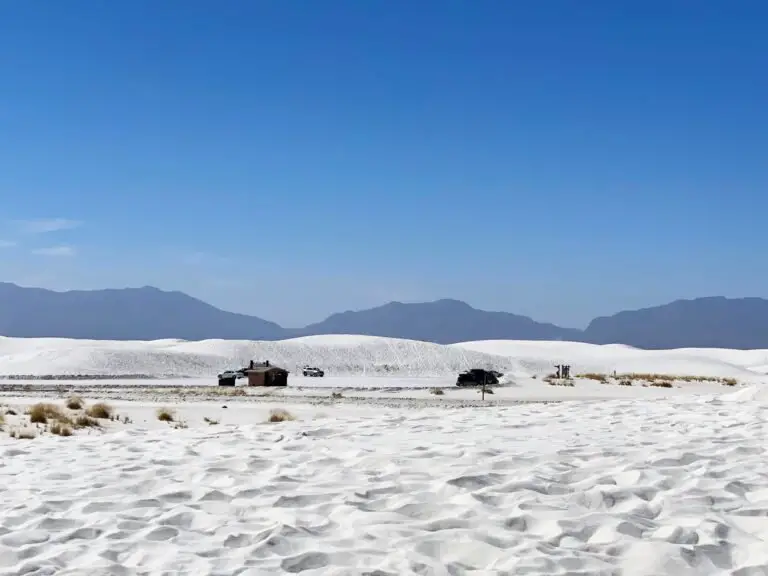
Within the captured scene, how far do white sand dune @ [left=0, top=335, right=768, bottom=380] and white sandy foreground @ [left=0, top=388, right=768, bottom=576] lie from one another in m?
58.8

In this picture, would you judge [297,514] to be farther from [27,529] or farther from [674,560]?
[674,560]

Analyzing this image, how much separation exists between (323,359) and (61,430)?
68512 mm

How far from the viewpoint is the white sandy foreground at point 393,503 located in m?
5.65

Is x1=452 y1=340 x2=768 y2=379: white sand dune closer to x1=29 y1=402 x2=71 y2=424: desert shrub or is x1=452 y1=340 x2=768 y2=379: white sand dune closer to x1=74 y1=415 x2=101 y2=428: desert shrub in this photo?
x1=29 y1=402 x2=71 y2=424: desert shrub

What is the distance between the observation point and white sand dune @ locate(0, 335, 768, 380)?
70938mm

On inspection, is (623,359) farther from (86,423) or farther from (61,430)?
(61,430)

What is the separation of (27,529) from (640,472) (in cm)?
507

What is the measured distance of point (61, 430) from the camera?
15.4 meters

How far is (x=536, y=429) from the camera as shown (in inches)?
467

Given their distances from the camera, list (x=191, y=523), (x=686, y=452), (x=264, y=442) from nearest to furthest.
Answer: (x=191, y=523) < (x=686, y=452) < (x=264, y=442)

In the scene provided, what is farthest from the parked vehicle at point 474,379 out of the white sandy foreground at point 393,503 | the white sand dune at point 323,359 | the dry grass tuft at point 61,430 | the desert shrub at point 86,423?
the white sandy foreground at point 393,503

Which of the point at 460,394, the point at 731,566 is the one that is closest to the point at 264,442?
the point at 731,566

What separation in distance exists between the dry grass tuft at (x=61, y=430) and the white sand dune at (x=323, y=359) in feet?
168

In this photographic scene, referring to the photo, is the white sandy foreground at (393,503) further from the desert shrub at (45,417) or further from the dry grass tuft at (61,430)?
the desert shrub at (45,417)
